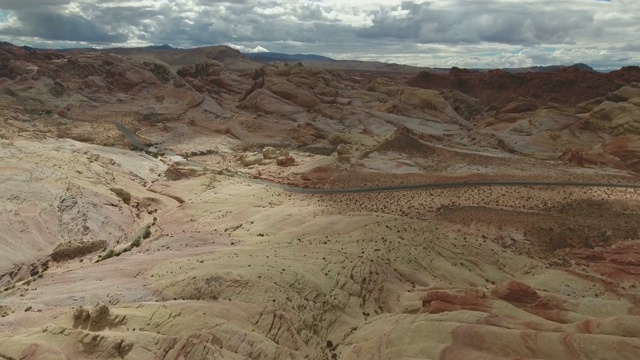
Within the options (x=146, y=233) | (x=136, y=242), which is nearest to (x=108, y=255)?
(x=136, y=242)

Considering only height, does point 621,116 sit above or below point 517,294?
below

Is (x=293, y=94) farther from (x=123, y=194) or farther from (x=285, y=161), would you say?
(x=123, y=194)

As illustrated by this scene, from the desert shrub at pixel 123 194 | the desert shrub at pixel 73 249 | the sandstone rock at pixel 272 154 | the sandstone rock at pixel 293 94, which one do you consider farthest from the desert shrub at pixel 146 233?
the sandstone rock at pixel 293 94

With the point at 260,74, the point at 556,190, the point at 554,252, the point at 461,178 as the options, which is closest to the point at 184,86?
the point at 260,74

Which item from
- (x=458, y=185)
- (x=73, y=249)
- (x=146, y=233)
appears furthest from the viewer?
(x=458, y=185)

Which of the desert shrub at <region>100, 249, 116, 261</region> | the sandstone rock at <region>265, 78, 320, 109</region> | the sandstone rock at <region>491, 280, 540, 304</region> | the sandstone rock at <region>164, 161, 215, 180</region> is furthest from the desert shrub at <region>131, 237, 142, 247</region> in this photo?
the sandstone rock at <region>265, 78, 320, 109</region>

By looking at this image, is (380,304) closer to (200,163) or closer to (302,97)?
(200,163)

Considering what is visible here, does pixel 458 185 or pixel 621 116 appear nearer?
pixel 458 185

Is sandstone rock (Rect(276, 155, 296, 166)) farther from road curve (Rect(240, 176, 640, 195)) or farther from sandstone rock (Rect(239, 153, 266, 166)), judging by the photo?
road curve (Rect(240, 176, 640, 195))

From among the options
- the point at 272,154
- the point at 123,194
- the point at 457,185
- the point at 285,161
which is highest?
the point at 123,194

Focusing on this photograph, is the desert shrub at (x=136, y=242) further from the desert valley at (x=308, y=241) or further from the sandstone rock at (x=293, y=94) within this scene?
the sandstone rock at (x=293, y=94)
